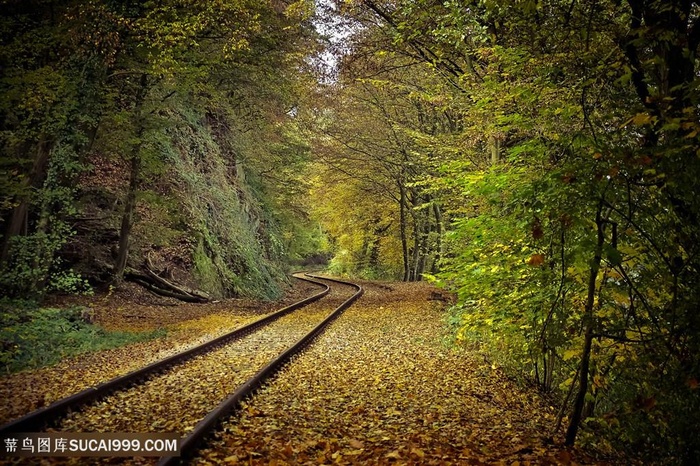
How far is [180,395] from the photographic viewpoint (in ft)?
20.1

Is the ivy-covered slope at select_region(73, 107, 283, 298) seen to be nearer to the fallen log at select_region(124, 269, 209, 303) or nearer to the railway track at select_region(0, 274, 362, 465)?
the fallen log at select_region(124, 269, 209, 303)

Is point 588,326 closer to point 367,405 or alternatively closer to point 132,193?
point 367,405

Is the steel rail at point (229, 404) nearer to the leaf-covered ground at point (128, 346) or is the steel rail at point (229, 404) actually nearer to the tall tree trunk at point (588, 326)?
the leaf-covered ground at point (128, 346)

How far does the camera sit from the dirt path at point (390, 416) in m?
4.47

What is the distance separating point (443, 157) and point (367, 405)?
35.0 feet

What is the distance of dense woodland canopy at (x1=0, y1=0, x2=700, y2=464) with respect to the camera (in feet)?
12.7

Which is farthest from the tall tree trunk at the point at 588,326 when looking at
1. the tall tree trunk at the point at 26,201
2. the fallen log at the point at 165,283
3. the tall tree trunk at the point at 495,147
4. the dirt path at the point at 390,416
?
the fallen log at the point at 165,283

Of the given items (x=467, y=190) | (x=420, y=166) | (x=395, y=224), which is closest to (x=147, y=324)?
(x=467, y=190)

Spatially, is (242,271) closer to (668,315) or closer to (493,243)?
(493,243)

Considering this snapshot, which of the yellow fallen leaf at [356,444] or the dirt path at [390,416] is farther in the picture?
the yellow fallen leaf at [356,444]

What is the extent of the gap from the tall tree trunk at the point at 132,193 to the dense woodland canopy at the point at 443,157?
0.07m

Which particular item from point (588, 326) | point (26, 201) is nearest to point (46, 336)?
point (26, 201)

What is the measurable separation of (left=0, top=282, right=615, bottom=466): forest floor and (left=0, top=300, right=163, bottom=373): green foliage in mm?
437

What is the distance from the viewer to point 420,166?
20.2 metres
